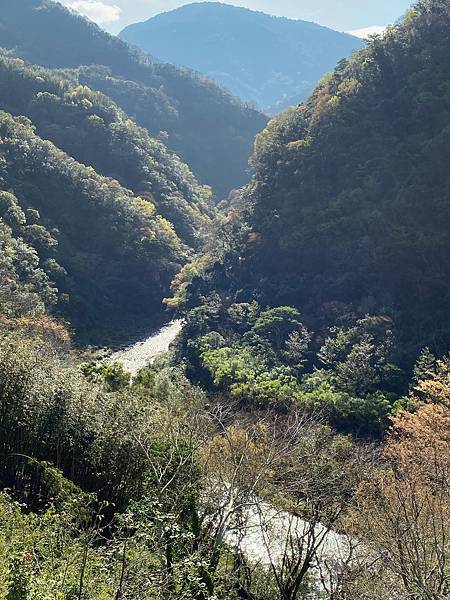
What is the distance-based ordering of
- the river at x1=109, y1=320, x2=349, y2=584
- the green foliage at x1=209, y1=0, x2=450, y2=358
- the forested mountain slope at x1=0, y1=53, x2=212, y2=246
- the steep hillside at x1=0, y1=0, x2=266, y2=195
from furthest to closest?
the steep hillside at x1=0, y1=0, x2=266, y2=195 → the forested mountain slope at x1=0, y1=53, x2=212, y2=246 → the green foliage at x1=209, y1=0, x2=450, y2=358 → the river at x1=109, y1=320, x2=349, y2=584

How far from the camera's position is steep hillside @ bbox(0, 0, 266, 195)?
87812 mm

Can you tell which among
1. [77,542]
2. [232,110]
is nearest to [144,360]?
[77,542]

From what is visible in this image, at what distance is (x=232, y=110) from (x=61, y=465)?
309ft

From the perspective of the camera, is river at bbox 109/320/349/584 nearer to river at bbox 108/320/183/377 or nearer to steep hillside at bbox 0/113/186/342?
river at bbox 108/320/183/377

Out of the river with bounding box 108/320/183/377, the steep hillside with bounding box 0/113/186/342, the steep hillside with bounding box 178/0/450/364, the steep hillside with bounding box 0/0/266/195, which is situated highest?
the steep hillside with bounding box 0/0/266/195

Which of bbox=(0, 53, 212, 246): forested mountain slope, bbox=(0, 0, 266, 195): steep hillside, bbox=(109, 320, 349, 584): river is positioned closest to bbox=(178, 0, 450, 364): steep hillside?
bbox=(0, 53, 212, 246): forested mountain slope

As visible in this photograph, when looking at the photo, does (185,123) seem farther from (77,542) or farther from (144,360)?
(77,542)

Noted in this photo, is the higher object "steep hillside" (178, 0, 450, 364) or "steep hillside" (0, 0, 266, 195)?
"steep hillside" (0, 0, 266, 195)

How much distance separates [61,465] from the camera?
1073 cm

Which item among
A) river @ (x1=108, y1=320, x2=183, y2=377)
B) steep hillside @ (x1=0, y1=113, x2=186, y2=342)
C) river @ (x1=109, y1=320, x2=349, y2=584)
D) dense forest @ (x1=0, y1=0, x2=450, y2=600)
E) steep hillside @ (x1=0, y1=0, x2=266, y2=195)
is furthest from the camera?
steep hillside @ (x1=0, y1=0, x2=266, y2=195)

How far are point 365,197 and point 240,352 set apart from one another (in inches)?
588

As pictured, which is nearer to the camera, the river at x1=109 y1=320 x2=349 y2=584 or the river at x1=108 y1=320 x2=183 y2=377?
the river at x1=109 y1=320 x2=349 y2=584

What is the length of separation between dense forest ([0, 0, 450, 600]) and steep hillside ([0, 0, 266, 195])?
62.6 ft

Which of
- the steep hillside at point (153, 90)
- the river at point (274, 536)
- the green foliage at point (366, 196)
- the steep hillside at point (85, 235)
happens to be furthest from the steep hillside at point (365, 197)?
the steep hillside at point (153, 90)
